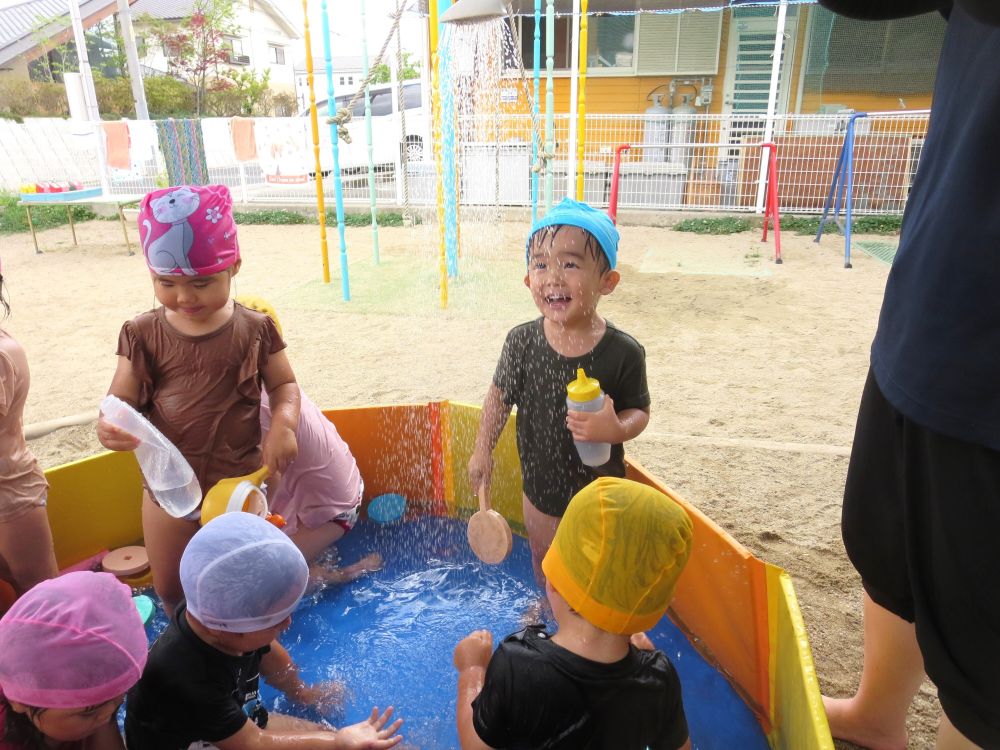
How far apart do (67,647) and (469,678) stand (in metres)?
0.88

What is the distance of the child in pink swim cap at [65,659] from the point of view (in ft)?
4.21

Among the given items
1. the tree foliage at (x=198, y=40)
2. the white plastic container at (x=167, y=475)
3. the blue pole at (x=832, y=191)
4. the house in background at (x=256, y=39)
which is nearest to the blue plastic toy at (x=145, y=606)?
the white plastic container at (x=167, y=475)

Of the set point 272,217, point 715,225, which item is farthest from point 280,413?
point 272,217

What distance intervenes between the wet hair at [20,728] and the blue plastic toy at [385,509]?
1.77 meters

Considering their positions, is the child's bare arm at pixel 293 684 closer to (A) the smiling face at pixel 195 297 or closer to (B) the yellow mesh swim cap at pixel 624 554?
(A) the smiling face at pixel 195 297

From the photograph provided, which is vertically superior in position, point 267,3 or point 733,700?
point 267,3

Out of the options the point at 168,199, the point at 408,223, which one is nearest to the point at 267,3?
the point at 408,223

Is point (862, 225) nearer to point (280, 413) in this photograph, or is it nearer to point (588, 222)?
point (588, 222)

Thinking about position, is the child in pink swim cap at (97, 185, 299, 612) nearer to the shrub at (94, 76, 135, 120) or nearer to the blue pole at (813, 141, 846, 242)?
the blue pole at (813, 141, 846, 242)

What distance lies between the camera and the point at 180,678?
4.97ft

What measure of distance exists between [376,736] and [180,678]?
53 cm

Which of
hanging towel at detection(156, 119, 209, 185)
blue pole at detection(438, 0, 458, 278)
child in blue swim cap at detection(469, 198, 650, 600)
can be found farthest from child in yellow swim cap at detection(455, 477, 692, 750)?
hanging towel at detection(156, 119, 209, 185)

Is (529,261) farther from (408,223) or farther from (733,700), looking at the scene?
(408,223)

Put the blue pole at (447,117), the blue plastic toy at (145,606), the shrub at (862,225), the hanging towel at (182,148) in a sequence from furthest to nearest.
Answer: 1. the hanging towel at (182,148)
2. the shrub at (862,225)
3. the blue pole at (447,117)
4. the blue plastic toy at (145,606)
